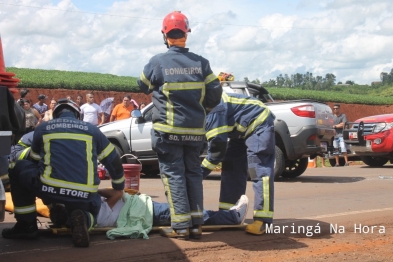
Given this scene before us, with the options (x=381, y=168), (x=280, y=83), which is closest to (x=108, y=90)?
(x=381, y=168)

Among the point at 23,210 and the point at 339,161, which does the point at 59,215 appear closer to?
the point at 23,210

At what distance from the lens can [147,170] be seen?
15.4 metres

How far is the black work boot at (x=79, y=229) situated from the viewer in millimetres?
6027

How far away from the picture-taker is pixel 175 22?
6512 millimetres

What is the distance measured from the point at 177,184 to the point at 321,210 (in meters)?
3.30

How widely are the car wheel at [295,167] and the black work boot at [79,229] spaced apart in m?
8.58

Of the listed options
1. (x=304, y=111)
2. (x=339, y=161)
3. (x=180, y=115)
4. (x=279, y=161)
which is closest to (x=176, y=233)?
(x=180, y=115)

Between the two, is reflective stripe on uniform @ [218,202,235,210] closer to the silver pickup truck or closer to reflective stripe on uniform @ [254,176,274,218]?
reflective stripe on uniform @ [254,176,274,218]

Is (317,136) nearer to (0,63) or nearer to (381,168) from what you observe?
(381,168)

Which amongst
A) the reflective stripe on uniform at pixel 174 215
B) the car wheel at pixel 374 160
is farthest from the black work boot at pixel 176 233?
the car wheel at pixel 374 160

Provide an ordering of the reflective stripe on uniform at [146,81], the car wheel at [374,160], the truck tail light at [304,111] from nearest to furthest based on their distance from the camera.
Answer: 1. the reflective stripe on uniform at [146,81]
2. the truck tail light at [304,111]
3. the car wheel at [374,160]

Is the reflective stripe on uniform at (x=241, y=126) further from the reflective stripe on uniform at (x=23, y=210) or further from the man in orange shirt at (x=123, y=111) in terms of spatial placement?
the man in orange shirt at (x=123, y=111)

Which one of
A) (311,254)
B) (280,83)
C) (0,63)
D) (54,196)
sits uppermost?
(280,83)

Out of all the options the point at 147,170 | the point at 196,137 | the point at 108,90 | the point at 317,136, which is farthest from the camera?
the point at 108,90
